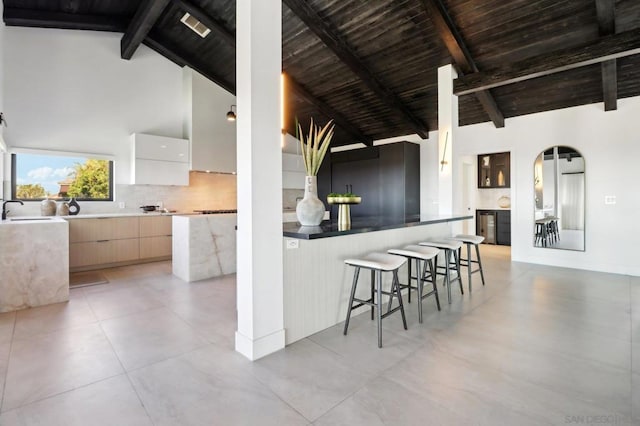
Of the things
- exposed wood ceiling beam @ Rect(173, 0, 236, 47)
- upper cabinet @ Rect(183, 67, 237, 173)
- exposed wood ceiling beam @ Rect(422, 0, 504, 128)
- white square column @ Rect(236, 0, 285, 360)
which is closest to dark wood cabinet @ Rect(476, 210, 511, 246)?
exposed wood ceiling beam @ Rect(422, 0, 504, 128)

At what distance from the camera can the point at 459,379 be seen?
1.83 meters

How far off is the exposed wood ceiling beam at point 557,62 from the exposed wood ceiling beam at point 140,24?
181 inches

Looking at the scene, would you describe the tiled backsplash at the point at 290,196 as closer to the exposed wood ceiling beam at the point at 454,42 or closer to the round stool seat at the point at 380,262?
the exposed wood ceiling beam at the point at 454,42

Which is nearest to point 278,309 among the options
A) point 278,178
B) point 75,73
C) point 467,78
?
point 278,178

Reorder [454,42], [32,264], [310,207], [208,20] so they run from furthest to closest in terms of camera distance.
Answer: [208,20]
[454,42]
[32,264]
[310,207]

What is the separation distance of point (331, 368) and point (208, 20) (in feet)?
17.5

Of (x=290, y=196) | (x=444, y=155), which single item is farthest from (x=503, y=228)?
(x=290, y=196)

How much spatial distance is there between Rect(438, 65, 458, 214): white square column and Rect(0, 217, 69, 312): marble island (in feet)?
16.3

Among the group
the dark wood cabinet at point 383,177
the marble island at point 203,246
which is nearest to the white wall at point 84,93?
the marble island at point 203,246

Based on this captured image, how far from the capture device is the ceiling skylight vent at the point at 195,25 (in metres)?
5.00

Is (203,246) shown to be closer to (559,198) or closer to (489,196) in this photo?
(559,198)

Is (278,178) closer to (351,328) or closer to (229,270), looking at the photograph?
(351,328)

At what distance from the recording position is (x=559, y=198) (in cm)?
510

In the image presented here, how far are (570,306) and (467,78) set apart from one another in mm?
3345
